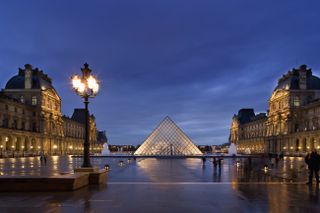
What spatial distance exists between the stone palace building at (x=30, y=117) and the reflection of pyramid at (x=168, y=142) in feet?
65.6

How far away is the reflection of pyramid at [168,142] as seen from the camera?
63.6 m

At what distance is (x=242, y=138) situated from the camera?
130 metres

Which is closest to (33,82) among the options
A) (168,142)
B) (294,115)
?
(168,142)

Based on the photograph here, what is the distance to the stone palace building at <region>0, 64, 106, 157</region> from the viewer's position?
210 ft

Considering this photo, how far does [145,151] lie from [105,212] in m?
57.8

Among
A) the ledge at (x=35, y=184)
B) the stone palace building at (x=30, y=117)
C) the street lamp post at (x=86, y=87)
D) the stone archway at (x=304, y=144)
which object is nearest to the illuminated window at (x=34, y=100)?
the stone palace building at (x=30, y=117)

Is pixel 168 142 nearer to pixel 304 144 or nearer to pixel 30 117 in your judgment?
pixel 304 144

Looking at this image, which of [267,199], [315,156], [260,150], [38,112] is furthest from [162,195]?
[260,150]

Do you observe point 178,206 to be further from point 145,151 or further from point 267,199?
point 145,151

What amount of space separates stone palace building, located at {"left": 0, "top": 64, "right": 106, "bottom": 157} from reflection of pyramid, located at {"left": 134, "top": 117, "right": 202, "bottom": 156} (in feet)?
65.6

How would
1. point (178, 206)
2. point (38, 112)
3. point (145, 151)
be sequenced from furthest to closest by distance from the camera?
point (38, 112) < point (145, 151) < point (178, 206)

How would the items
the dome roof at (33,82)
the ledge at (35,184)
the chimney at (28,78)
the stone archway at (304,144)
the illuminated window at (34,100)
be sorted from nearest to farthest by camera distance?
1. the ledge at (35,184)
2. the stone archway at (304,144)
3. the illuminated window at (34,100)
4. the chimney at (28,78)
5. the dome roof at (33,82)

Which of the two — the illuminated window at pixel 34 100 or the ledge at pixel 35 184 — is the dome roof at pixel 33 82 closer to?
the illuminated window at pixel 34 100

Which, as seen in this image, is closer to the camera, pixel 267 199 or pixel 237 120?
pixel 267 199
